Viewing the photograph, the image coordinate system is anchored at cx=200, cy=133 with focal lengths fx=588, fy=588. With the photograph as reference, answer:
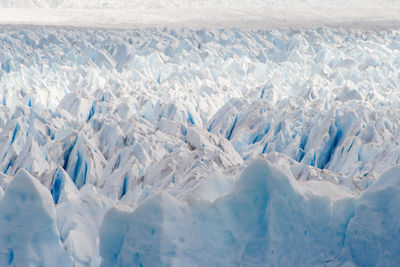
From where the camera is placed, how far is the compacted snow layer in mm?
2301

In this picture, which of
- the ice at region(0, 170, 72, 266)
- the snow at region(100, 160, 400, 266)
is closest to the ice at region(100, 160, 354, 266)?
the snow at region(100, 160, 400, 266)

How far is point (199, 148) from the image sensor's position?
6191 mm

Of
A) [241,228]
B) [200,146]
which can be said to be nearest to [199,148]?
[200,146]

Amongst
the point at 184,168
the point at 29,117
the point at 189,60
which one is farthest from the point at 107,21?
the point at 184,168

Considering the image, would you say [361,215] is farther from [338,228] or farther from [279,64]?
[279,64]

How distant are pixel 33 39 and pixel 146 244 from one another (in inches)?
534

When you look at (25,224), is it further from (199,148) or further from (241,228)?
(199,148)

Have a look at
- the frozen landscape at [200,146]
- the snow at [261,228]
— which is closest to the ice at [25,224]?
the frozen landscape at [200,146]

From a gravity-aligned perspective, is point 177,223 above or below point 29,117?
above

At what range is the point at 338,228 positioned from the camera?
7.55 feet

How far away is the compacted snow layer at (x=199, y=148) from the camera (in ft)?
7.55

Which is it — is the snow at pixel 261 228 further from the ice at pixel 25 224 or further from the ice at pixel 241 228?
the ice at pixel 25 224

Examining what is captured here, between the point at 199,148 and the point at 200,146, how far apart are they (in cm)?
23

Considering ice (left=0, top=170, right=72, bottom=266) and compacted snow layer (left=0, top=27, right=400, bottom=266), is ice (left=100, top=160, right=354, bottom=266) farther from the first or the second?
ice (left=0, top=170, right=72, bottom=266)
